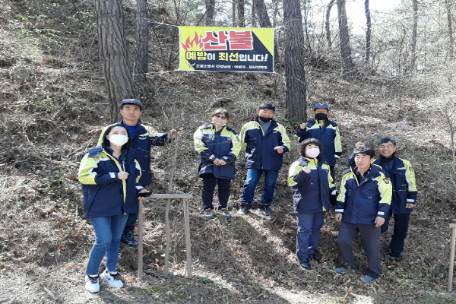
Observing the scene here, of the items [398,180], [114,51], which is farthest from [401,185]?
[114,51]

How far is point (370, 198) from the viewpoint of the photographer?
4938 mm

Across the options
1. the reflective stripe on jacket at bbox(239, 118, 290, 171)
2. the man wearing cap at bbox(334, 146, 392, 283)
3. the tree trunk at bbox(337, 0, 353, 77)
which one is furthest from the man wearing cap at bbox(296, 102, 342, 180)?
the tree trunk at bbox(337, 0, 353, 77)

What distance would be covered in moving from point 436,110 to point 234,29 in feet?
19.0

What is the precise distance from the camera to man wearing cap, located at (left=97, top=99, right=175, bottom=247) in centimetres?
475

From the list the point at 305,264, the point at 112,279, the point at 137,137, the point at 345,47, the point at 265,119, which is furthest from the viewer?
the point at 345,47

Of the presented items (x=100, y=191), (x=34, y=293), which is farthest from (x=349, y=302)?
(x=34, y=293)

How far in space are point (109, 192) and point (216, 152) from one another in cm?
196

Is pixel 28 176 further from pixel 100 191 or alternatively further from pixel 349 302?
pixel 349 302

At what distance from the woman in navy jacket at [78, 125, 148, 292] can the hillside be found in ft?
1.26

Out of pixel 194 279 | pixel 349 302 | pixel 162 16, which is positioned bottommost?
pixel 349 302

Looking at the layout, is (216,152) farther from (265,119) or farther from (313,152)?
(313,152)

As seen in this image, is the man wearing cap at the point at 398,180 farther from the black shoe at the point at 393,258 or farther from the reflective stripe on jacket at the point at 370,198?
the black shoe at the point at 393,258

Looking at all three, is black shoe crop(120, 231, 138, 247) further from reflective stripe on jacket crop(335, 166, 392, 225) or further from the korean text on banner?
the korean text on banner

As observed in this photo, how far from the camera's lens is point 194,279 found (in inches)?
185
